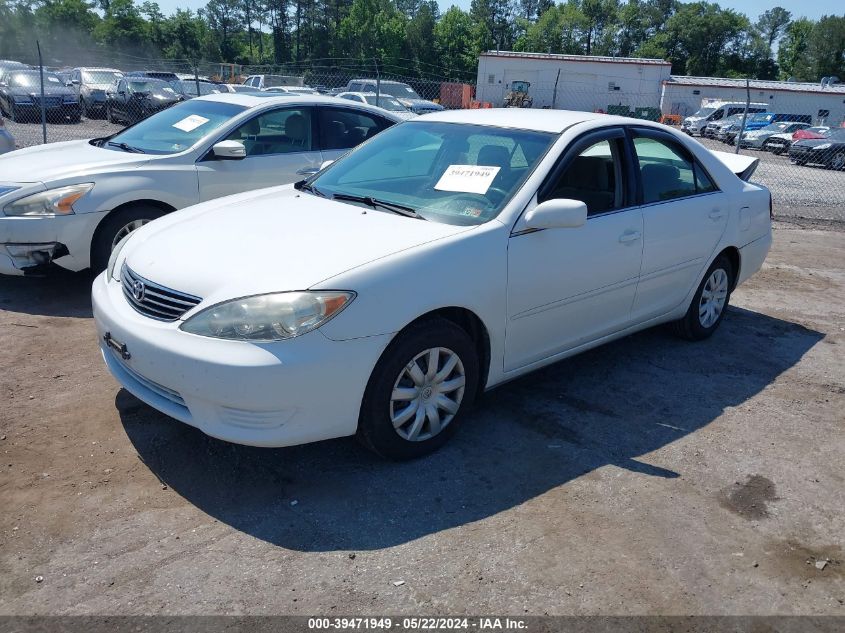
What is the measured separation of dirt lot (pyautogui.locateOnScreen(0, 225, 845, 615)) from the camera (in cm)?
266

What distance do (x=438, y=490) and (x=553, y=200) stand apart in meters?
1.58

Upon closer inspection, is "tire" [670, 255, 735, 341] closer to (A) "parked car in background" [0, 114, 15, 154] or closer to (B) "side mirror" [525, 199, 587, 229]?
(B) "side mirror" [525, 199, 587, 229]

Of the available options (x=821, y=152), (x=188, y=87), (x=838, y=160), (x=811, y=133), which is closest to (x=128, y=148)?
(x=188, y=87)

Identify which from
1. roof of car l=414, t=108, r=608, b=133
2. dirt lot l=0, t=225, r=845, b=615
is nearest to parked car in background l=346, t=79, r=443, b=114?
roof of car l=414, t=108, r=608, b=133

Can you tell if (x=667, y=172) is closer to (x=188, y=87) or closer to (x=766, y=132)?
(x=188, y=87)

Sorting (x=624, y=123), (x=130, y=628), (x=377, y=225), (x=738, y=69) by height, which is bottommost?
(x=130, y=628)

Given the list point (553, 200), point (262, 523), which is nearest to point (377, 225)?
point (553, 200)

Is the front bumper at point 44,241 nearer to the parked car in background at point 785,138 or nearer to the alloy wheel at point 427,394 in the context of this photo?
the alloy wheel at point 427,394

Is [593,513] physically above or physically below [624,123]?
below

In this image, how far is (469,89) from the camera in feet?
138

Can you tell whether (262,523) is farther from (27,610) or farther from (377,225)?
(377,225)

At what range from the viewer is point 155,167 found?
588cm

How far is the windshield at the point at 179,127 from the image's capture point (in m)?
6.23

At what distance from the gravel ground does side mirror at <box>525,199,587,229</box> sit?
9.46m
